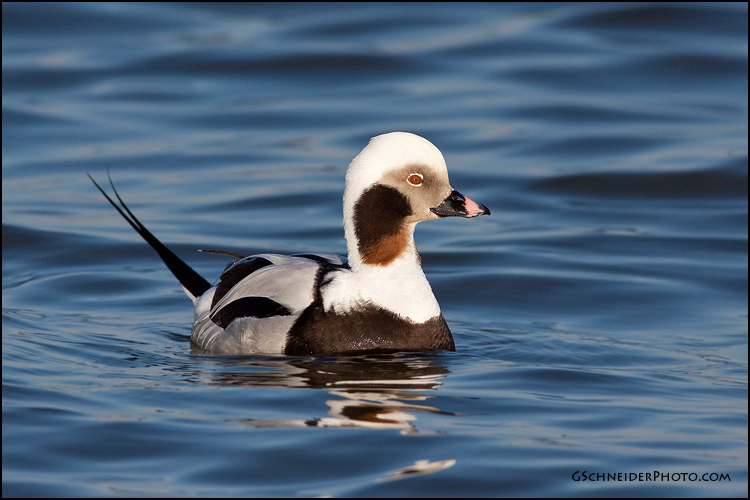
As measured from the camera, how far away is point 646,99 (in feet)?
51.4

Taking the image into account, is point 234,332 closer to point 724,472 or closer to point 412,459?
point 412,459

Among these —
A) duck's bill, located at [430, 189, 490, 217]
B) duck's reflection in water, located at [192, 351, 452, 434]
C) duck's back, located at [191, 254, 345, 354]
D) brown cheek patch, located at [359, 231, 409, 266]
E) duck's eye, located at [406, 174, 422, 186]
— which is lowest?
duck's reflection in water, located at [192, 351, 452, 434]

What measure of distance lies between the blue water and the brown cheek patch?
58 cm

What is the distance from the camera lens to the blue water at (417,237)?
5.12 meters

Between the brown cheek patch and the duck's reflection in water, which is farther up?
the brown cheek patch

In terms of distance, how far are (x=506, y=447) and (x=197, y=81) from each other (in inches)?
474

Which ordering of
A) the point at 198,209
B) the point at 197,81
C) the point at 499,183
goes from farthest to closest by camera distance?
the point at 197,81, the point at 499,183, the point at 198,209

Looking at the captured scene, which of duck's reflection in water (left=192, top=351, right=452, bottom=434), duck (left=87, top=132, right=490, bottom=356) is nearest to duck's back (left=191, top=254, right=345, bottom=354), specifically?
duck (left=87, top=132, right=490, bottom=356)

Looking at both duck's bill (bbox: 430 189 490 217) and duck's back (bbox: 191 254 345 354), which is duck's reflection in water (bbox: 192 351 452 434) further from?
duck's bill (bbox: 430 189 490 217)

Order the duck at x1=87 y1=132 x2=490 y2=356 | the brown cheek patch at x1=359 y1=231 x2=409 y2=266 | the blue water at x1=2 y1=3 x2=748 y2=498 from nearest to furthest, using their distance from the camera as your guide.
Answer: the blue water at x1=2 y1=3 x2=748 y2=498, the duck at x1=87 y1=132 x2=490 y2=356, the brown cheek patch at x1=359 y1=231 x2=409 y2=266

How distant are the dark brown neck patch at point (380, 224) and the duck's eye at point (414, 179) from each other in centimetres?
9

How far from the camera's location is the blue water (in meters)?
5.12

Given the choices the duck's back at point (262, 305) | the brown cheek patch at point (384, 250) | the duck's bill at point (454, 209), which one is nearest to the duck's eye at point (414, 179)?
the duck's bill at point (454, 209)

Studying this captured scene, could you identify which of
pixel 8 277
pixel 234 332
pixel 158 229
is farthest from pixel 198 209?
pixel 234 332
